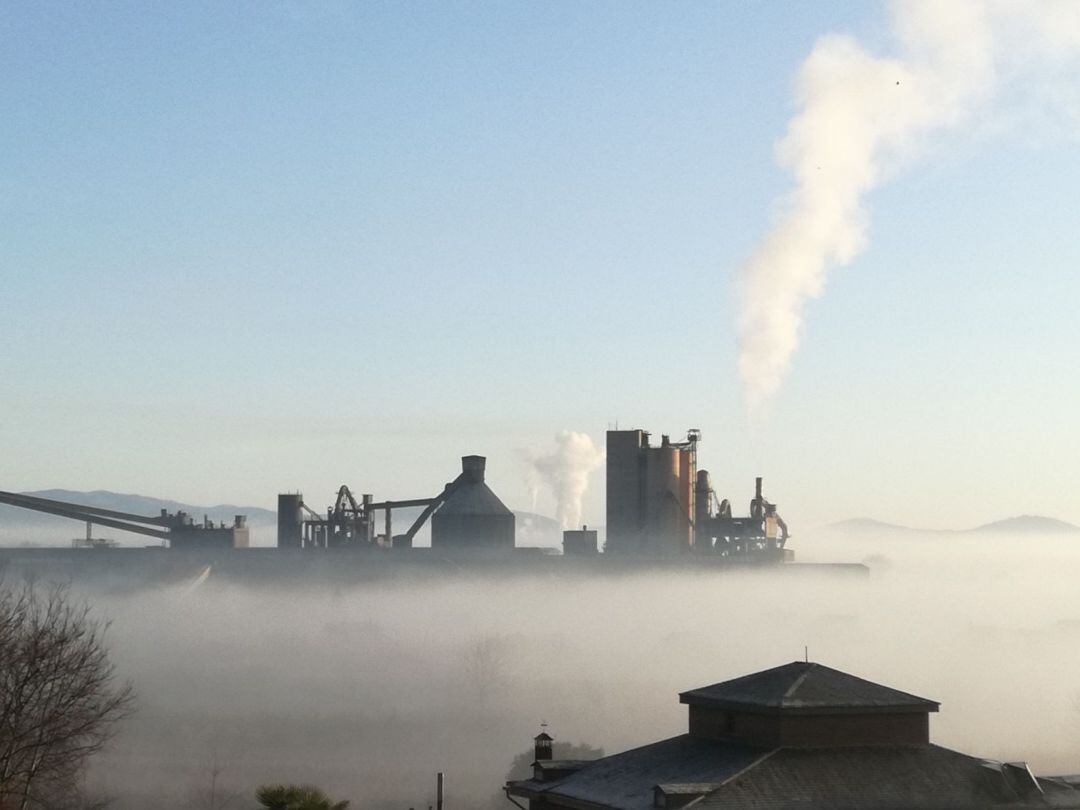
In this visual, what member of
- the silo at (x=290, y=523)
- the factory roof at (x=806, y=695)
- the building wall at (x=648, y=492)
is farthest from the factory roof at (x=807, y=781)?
the silo at (x=290, y=523)

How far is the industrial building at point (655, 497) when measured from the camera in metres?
152

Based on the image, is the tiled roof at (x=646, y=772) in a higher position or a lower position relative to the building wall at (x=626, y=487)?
lower

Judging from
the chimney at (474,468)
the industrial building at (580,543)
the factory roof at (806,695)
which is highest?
the chimney at (474,468)

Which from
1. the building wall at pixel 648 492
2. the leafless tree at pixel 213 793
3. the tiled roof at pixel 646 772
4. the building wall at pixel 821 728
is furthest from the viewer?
the building wall at pixel 648 492

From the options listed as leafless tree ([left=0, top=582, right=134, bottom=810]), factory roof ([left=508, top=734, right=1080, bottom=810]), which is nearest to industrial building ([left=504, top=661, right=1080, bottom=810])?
factory roof ([left=508, top=734, right=1080, bottom=810])

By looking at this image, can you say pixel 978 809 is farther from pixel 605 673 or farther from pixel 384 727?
pixel 605 673

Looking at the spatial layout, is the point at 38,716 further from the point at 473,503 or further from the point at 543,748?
the point at 473,503

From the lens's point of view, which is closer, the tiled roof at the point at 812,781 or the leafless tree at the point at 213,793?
the tiled roof at the point at 812,781

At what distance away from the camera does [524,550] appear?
15938 centimetres

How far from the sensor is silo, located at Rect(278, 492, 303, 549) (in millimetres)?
166750

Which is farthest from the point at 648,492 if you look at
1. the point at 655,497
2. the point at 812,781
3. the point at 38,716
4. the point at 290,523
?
the point at 812,781

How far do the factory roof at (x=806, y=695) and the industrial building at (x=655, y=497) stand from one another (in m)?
97.0

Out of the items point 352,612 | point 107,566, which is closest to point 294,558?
point 352,612

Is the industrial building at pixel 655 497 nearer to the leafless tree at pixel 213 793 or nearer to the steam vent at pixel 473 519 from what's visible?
the steam vent at pixel 473 519
